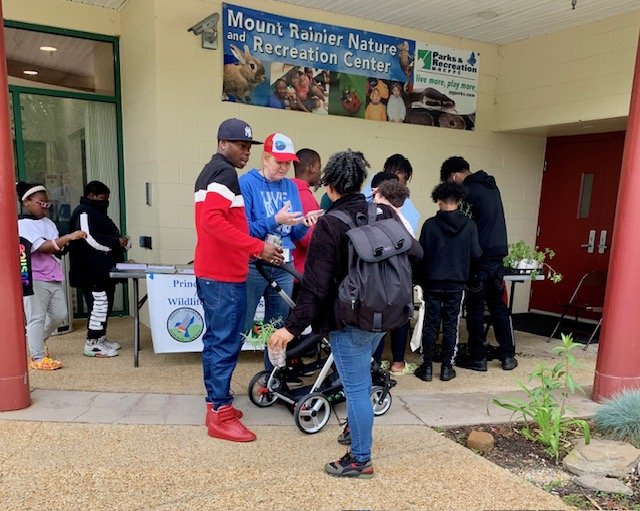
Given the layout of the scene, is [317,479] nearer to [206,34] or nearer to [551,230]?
[206,34]

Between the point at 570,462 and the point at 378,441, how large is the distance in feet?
3.70

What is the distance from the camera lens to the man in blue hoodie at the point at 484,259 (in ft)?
15.1

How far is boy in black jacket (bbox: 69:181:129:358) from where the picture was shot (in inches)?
176

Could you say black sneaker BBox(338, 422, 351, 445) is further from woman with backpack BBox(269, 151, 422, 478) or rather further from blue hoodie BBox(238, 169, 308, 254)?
blue hoodie BBox(238, 169, 308, 254)

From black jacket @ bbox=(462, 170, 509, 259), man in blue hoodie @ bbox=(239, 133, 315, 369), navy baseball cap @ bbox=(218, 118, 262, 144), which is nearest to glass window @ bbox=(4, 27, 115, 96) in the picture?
man in blue hoodie @ bbox=(239, 133, 315, 369)

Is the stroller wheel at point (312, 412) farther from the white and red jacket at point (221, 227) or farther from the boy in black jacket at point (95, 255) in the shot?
the boy in black jacket at point (95, 255)

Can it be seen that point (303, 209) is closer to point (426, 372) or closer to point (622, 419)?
point (426, 372)

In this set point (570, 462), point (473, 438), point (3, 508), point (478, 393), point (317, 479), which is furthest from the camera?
point (478, 393)

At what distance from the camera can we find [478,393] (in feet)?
13.6

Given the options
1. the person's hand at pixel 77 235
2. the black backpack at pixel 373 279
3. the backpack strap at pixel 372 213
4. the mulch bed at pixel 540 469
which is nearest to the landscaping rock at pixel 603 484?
the mulch bed at pixel 540 469

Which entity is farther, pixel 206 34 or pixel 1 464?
pixel 206 34

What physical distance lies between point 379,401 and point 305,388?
527 millimetres

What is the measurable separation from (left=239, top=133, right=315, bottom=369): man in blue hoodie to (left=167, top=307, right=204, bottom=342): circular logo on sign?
103 centimetres

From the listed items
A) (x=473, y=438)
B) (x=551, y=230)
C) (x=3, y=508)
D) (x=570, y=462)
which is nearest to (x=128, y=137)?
(x=3, y=508)
